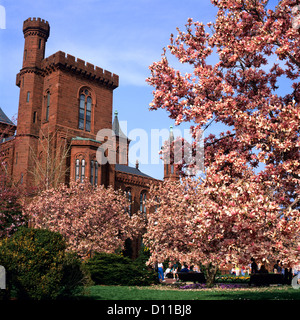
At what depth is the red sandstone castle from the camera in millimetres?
42312

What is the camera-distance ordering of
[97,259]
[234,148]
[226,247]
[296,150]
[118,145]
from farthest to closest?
[118,145], [97,259], [234,148], [296,150], [226,247]

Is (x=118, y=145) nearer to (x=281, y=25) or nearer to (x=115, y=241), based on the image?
(x=115, y=241)

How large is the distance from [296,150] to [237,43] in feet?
11.0

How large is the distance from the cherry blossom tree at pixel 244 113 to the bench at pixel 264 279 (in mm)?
13637

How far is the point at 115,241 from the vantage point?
2706cm

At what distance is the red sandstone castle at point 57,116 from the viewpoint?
1666 inches

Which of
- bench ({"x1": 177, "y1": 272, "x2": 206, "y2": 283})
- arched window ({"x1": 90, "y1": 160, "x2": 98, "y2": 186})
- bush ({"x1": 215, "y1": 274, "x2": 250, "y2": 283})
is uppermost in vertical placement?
arched window ({"x1": 90, "y1": 160, "x2": 98, "y2": 186})

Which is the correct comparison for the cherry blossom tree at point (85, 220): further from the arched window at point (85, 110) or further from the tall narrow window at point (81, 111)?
the arched window at point (85, 110)

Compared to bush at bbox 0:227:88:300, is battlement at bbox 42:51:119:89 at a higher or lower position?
higher

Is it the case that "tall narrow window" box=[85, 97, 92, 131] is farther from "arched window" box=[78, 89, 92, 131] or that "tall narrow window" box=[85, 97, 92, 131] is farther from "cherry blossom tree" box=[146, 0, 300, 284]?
"cherry blossom tree" box=[146, 0, 300, 284]

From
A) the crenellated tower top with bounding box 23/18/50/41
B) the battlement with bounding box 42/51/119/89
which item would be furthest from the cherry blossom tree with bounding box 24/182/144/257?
the crenellated tower top with bounding box 23/18/50/41

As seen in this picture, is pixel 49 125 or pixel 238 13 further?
pixel 49 125
